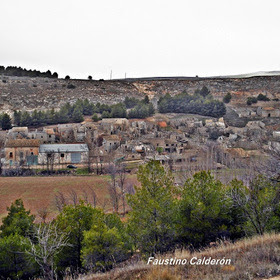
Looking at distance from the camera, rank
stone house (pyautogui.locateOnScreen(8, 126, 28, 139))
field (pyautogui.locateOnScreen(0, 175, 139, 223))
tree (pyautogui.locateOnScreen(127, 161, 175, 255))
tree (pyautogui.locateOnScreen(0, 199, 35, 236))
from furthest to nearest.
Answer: stone house (pyautogui.locateOnScreen(8, 126, 28, 139)), field (pyautogui.locateOnScreen(0, 175, 139, 223)), tree (pyautogui.locateOnScreen(0, 199, 35, 236)), tree (pyautogui.locateOnScreen(127, 161, 175, 255))

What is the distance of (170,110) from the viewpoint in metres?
68.2

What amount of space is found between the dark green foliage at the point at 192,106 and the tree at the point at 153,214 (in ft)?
183

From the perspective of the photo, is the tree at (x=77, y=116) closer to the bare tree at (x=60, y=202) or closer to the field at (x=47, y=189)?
the field at (x=47, y=189)

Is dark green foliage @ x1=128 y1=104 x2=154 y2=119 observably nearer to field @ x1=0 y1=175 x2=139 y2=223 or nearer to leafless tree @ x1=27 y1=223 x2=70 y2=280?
field @ x1=0 y1=175 x2=139 y2=223

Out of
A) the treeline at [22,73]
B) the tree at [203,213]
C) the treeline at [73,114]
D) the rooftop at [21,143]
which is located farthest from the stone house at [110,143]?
the treeline at [22,73]

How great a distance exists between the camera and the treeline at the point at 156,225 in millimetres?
10164

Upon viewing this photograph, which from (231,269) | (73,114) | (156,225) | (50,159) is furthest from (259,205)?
(73,114)

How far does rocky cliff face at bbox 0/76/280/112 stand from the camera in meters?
76.8

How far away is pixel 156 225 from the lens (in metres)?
10.7

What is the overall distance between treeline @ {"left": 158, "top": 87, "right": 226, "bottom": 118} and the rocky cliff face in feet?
43.8

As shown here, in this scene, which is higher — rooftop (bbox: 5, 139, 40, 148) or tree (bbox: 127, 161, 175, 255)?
tree (bbox: 127, 161, 175, 255)

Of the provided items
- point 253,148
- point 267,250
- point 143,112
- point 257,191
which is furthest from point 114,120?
point 267,250

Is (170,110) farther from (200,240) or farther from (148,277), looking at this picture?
(148,277)

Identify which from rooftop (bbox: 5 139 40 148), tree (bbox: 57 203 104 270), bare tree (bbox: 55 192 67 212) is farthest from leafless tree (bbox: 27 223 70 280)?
rooftop (bbox: 5 139 40 148)
